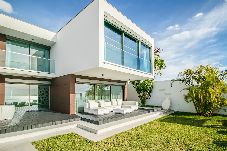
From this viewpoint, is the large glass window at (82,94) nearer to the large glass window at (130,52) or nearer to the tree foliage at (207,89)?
the large glass window at (130,52)

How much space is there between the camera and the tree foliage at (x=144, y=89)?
18.8 meters

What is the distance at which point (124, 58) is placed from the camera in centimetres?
1134

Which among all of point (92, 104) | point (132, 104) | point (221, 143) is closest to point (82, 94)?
point (92, 104)

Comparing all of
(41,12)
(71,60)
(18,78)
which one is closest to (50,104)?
(18,78)

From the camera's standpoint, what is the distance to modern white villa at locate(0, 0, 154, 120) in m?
9.84

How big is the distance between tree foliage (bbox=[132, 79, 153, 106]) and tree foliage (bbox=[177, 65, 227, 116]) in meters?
5.05

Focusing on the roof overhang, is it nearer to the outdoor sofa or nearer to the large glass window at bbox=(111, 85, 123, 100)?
the outdoor sofa

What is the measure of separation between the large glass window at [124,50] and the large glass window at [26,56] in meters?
5.10

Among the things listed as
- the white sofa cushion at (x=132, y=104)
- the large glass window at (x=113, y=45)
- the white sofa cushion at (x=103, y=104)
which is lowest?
the white sofa cushion at (x=132, y=104)

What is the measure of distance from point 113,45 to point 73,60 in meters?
3.01

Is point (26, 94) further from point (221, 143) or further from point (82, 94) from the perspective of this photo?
point (221, 143)

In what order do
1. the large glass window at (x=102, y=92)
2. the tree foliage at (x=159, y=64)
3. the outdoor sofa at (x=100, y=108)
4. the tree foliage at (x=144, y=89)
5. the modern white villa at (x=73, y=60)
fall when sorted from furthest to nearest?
the tree foliage at (x=159, y=64) → the tree foliage at (x=144, y=89) → the large glass window at (x=102, y=92) → the outdoor sofa at (x=100, y=108) → the modern white villa at (x=73, y=60)

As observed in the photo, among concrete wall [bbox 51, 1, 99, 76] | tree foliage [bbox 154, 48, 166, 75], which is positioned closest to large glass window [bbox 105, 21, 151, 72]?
concrete wall [bbox 51, 1, 99, 76]

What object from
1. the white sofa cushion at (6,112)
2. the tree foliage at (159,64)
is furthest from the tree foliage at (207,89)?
the white sofa cushion at (6,112)
